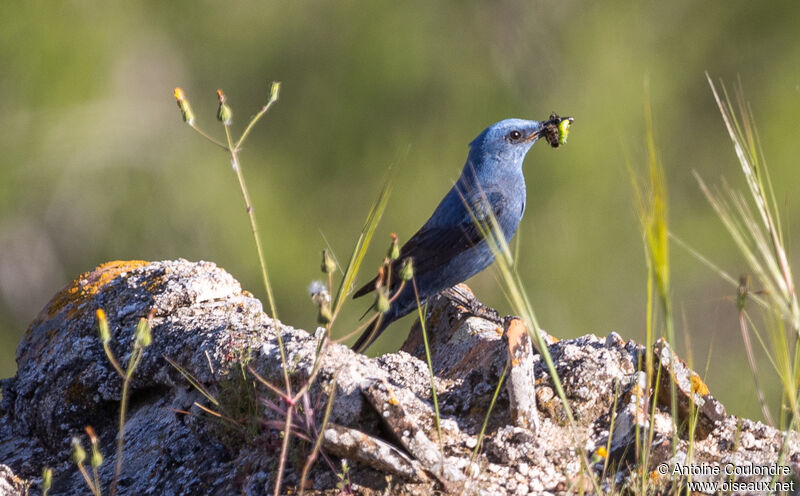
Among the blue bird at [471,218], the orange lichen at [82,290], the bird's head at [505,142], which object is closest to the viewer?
the orange lichen at [82,290]

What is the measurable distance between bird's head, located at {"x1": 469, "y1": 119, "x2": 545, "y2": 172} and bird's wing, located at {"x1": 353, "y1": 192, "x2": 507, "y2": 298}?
0.74 ft

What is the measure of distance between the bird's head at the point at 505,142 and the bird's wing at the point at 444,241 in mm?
226

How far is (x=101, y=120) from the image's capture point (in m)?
7.43

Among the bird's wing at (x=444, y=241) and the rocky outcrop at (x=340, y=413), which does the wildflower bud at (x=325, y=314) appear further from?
the bird's wing at (x=444, y=241)

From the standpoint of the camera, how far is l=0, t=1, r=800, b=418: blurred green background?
735 cm

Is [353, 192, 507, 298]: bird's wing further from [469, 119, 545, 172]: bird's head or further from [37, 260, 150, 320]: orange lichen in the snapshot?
[37, 260, 150, 320]: orange lichen

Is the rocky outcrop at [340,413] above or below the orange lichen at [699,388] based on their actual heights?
below

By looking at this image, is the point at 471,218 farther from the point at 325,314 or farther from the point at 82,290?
the point at 325,314

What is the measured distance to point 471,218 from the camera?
4746 millimetres

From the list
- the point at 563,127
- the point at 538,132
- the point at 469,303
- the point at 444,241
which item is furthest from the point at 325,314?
the point at 538,132

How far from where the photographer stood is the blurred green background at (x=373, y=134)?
7348 millimetres

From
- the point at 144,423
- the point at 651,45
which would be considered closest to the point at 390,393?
the point at 144,423

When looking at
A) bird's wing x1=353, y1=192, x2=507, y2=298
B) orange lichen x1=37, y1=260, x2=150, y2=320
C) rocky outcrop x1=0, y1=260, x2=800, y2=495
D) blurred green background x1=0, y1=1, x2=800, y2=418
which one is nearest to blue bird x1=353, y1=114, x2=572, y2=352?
bird's wing x1=353, y1=192, x2=507, y2=298

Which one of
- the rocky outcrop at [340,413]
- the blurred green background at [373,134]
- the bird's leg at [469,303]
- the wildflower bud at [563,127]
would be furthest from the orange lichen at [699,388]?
the blurred green background at [373,134]
